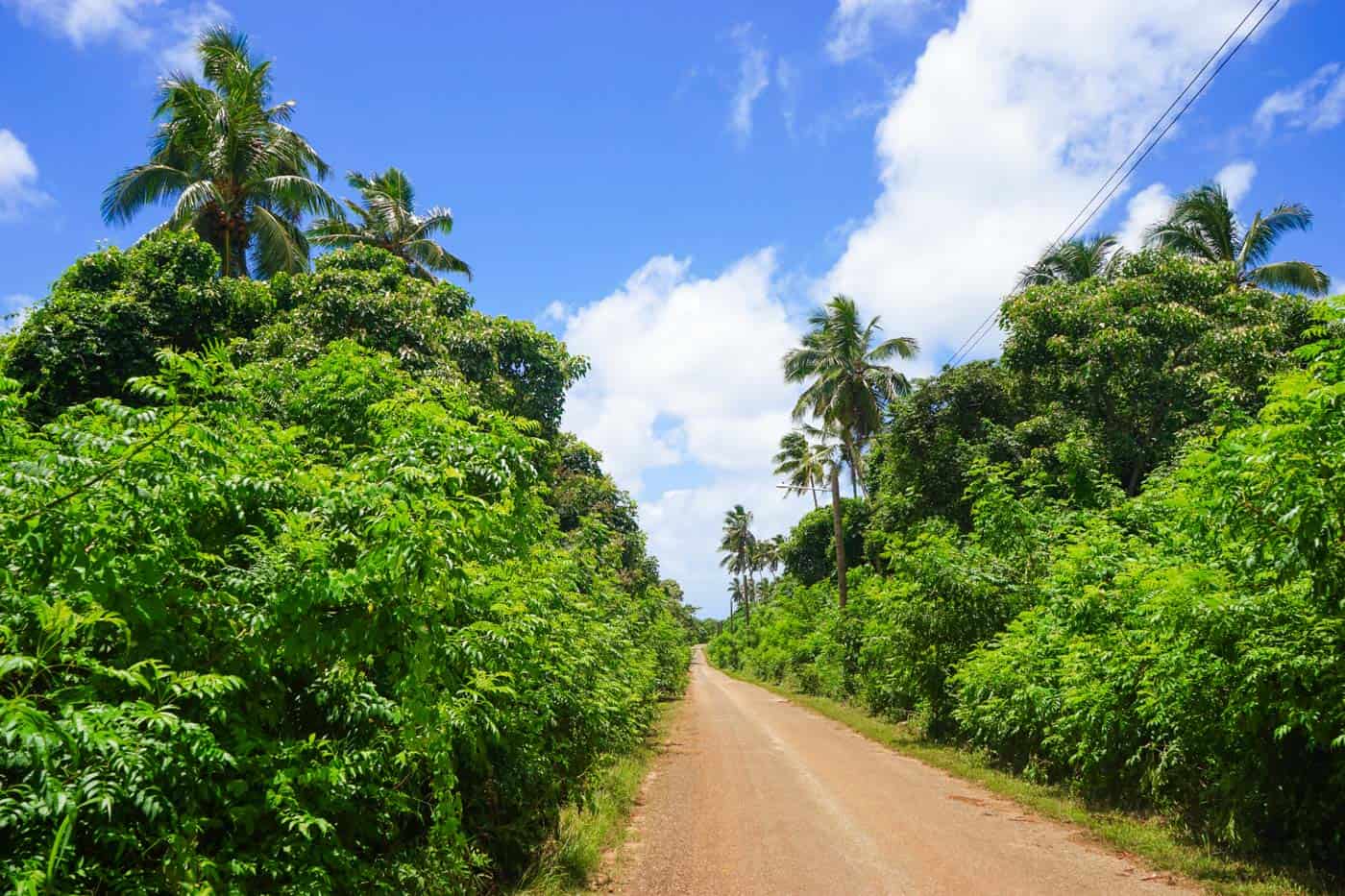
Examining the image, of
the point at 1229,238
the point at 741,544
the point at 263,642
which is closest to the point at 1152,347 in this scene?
the point at 1229,238

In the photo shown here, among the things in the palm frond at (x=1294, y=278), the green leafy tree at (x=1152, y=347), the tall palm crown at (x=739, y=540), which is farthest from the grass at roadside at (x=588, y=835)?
the tall palm crown at (x=739, y=540)

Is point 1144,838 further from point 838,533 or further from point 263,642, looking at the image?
A: point 838,533

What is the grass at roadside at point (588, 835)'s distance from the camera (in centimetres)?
662

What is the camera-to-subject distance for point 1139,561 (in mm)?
8625

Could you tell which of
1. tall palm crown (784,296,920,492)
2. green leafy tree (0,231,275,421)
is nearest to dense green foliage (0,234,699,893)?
green leafy tree (0,231,275,421)

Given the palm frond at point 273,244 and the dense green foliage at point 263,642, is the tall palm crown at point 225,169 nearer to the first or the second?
the palm frond at point 273,244

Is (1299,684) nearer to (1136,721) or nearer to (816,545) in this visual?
(1136,721)

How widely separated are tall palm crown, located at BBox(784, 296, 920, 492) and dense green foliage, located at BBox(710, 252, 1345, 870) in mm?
3380

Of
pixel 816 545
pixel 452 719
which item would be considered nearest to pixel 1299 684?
pixel 452 719

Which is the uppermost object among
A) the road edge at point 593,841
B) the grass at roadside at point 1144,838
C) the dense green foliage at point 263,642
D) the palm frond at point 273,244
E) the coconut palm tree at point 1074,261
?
the coconut palm tree at point 1074,261

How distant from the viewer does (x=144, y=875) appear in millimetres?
3139

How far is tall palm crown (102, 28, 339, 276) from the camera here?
56.9 feet

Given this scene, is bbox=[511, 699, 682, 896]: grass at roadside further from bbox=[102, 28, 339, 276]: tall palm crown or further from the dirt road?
bbox=[102, 28, 339, 276]: tall palm crown

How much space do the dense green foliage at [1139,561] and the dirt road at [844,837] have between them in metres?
1.32
